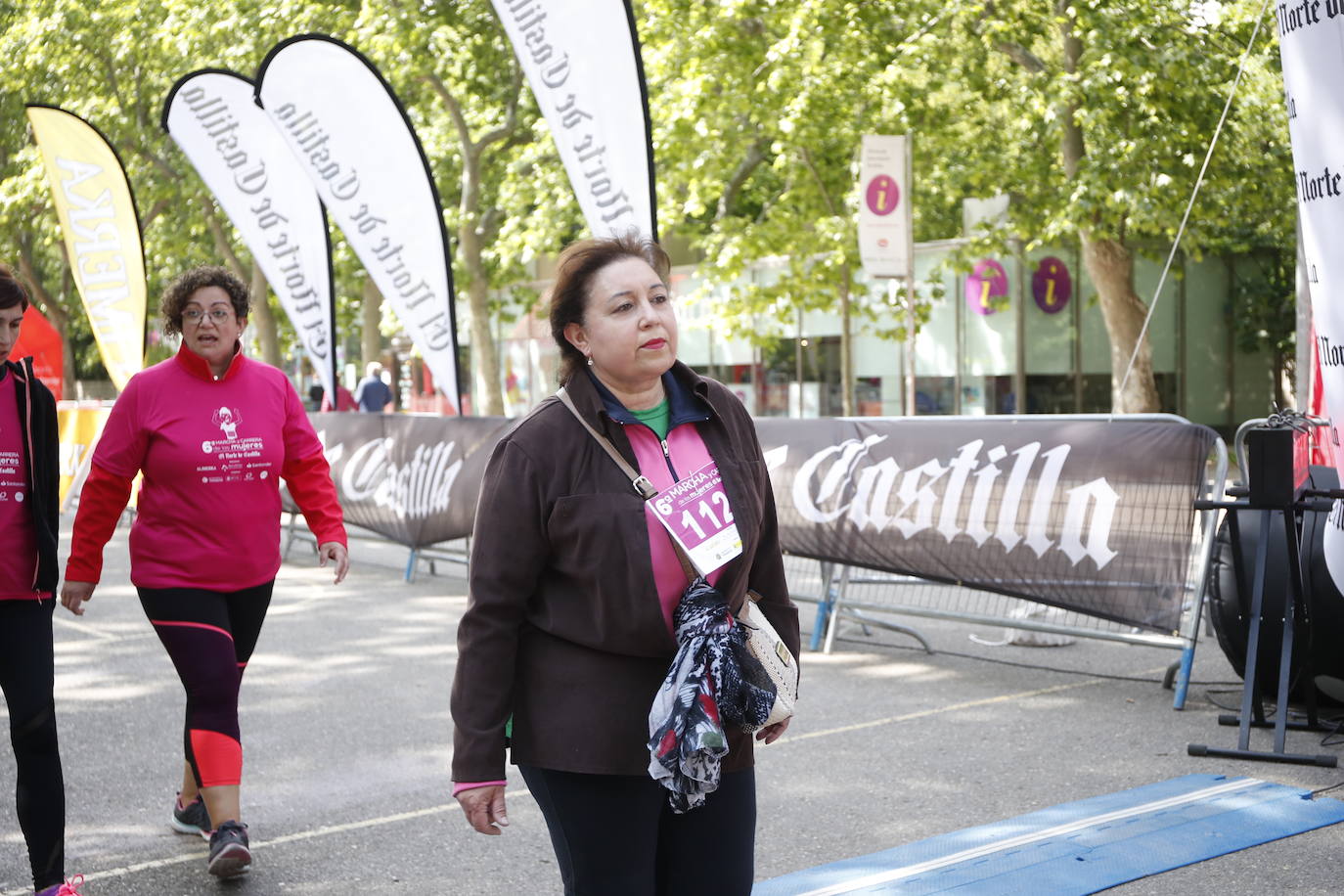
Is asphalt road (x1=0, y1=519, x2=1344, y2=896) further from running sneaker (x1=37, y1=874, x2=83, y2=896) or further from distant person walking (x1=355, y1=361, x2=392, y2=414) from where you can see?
distant person walking (x1=355, y1=361, x2=392, y2=414)

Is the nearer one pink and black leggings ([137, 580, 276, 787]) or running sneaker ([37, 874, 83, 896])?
running sneaker ([37, 874, 83, 896])

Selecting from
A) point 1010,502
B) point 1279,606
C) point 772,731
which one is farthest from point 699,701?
point 1010,502

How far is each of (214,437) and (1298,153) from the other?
3848mm

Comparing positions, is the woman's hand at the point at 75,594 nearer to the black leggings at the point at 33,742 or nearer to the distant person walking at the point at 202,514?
the distant person walking at the point at 202,514

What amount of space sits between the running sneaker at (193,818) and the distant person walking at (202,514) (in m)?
0.26

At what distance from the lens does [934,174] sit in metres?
27.7

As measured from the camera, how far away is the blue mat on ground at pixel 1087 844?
4.46 m

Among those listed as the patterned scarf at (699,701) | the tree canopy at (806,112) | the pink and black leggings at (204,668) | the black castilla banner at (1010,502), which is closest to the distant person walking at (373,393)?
the tree canopy at (806,112)

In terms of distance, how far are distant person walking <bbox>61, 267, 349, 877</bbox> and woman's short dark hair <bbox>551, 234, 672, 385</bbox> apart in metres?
2.14

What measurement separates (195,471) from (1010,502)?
4.32 meters

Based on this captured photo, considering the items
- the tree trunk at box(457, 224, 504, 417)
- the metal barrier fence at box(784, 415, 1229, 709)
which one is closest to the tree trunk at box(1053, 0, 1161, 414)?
the tree trunk at box(457, 224, 504, 417)

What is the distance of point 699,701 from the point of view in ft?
8.77

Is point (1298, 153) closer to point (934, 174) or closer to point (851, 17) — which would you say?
point (851, 17)

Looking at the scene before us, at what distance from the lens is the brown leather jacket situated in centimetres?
273
